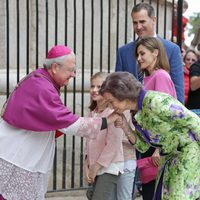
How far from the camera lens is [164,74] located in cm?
465

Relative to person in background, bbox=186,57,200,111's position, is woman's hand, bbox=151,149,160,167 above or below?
below

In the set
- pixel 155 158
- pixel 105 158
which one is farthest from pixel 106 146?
pixel 155 158

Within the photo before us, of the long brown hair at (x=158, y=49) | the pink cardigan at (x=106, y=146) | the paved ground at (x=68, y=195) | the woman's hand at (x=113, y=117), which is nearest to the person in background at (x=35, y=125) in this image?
the woman's hand at (x=113, y=117)

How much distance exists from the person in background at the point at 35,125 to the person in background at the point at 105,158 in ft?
1.35

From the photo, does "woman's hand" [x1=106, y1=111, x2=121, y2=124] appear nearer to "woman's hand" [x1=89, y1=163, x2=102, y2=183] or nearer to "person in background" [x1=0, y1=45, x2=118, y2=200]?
"person in background" [x1=0, y1=45, x2=118, y2=200]

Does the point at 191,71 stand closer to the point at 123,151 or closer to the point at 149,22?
the point at 149,22

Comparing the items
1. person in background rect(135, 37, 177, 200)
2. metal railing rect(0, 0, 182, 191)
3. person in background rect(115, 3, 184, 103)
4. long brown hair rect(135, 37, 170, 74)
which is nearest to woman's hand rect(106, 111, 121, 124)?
person in background rect(135, 37, 177, 200)

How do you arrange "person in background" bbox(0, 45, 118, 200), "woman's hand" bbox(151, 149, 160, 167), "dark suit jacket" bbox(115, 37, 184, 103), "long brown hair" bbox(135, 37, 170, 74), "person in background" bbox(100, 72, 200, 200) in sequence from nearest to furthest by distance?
"person in background" bbox(100, 72, 200, 200) → "person in background" bbox(0, 45, 118, 200) → "woman's hand" bbox(151, 149, 160, 167) → "long brown hair" bbox(135, 37, 170, 74) → "dark suit jacket" bbox(115, 37, 184, 103)

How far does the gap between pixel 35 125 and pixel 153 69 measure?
1054mm

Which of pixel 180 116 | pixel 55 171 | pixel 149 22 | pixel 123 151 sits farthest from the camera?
pixel 55 171

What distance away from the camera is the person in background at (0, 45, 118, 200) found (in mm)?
4289

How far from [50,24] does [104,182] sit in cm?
313

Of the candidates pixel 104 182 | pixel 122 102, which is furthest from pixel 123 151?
pixel 122 102

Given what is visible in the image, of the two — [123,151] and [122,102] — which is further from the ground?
[122,102]
